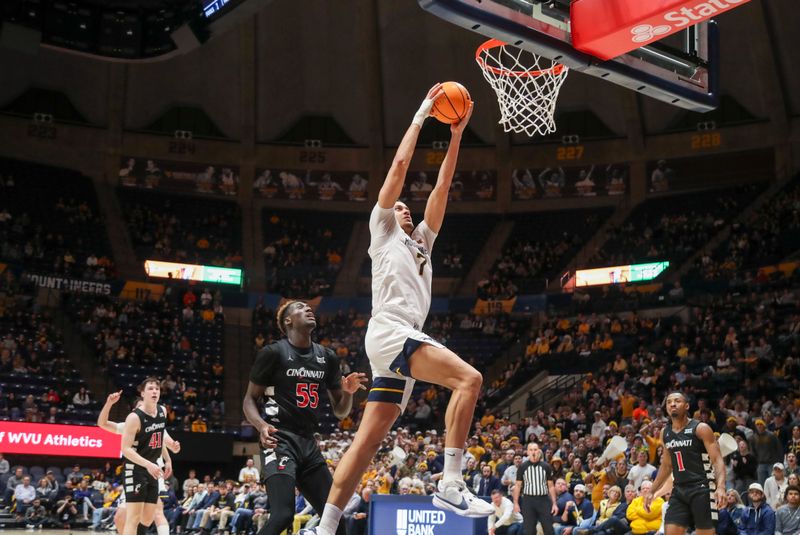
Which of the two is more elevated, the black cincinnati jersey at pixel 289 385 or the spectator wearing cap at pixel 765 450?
the black cincinnati jersey at pixel 289 385

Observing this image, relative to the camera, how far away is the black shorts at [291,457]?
21.2 ft

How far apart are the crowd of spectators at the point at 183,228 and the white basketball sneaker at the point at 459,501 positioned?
93.6 feet

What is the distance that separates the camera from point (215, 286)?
3250cm

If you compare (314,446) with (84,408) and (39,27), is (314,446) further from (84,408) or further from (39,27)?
(84,408)

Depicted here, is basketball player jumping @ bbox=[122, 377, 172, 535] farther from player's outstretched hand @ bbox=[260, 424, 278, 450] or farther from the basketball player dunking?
the basketball player dunking

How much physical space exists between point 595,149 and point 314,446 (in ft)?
91.5

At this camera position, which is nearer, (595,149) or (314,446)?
(314,446)

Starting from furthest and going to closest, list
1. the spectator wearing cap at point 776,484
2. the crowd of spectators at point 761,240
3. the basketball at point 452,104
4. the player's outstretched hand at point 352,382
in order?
Answer: 1. the crowd of spectators at point 761,240
2. the spectator wearing cap at point 776,484
3. the player's outstretched hand at point 352,382
4. the basketball at point 452,104

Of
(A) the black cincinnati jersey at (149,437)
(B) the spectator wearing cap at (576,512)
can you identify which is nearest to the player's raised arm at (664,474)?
(B) the spectator wearing cap at (576,512)

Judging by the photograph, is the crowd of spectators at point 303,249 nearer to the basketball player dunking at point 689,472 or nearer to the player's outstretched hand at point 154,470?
the player's outstretched hand at point 154,470

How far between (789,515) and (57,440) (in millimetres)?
17115

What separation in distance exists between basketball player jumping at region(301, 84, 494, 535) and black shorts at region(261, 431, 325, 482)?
2.81ft

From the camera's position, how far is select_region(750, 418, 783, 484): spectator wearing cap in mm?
14953

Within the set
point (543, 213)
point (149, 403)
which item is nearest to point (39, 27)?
point (149, 403)
